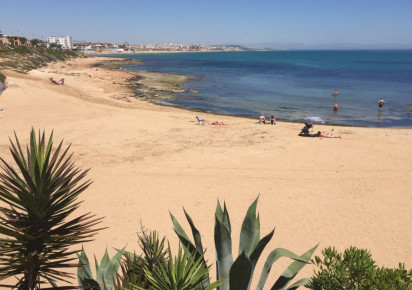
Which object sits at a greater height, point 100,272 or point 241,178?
point 100,272

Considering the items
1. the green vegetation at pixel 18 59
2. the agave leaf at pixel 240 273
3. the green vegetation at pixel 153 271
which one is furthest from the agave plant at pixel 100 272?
the green vegetation at pixel 18 59

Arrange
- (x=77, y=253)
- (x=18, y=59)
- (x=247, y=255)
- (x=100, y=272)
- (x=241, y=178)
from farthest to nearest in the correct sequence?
1. (x=18, y=59)
2. (x=241, y=178)
3. (x=100, y=272)
4. (x=247, y=255)
5. (x=77, y=253)

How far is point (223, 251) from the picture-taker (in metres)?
3.62

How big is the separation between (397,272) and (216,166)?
367 inches

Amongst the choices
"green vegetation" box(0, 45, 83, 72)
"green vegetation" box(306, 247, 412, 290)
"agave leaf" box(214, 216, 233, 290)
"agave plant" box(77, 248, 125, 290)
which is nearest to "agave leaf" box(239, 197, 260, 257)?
"agave leaf" box(214, 216, 233, 290)

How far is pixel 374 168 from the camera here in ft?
41.9

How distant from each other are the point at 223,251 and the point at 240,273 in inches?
17.7

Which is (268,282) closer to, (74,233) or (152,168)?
(74,233)

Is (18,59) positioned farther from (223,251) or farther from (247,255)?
A: (247,255)

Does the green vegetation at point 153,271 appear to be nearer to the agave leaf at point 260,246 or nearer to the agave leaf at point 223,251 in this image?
the agave leaf at point 223,251

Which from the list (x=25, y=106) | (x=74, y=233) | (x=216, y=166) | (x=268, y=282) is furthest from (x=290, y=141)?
(x=25, y=106)

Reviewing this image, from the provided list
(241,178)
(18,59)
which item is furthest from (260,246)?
(18,59)

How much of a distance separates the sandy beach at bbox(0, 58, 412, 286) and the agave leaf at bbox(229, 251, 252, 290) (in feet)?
10.3

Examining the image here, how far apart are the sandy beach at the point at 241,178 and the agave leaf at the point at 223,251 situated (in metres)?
2.75
